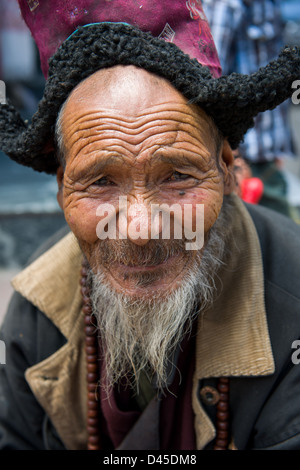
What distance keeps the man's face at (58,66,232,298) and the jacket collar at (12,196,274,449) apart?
31 centimetres

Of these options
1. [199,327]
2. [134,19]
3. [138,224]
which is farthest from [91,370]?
[134,19]

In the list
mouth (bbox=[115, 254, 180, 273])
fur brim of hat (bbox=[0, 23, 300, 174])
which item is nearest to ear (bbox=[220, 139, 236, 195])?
fur brim of hat (bbox=[0, 23, 300, 174])

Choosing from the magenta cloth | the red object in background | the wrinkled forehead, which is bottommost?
the red object in background

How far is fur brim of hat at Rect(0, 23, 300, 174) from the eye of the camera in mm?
1618

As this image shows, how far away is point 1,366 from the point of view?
2.29m

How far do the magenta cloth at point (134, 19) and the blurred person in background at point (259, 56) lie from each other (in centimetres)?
153

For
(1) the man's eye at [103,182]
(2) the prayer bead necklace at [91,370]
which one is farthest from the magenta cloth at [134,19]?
(2) the prayer bead necklace at [91,370]

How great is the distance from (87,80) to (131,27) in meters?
0.22

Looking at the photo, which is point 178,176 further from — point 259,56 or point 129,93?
point 259,56

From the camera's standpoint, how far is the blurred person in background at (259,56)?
331 centimetres

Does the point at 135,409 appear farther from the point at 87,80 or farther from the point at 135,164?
the point at 87,80

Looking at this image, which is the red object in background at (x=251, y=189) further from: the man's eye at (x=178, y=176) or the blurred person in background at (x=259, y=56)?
the man's eye at (x=178, y=176)

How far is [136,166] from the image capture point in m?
1.65

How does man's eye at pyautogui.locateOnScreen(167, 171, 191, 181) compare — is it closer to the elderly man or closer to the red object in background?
the elderly man
